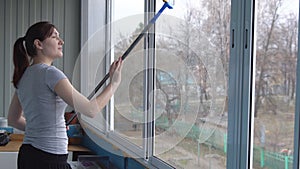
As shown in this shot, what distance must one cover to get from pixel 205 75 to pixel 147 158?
0.73 metres

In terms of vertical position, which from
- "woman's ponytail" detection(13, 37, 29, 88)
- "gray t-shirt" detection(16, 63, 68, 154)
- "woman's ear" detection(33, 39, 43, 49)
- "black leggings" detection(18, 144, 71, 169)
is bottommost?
"black leggings" detection(18, 144, 71, 169)

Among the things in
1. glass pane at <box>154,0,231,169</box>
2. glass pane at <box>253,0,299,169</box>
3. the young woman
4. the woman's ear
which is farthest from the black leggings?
glass pane at <box>253,0,299,169</box>

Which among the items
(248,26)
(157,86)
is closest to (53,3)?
(157,86)

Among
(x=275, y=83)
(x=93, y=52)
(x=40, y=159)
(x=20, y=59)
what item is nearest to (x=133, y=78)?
(x=20, y=59)

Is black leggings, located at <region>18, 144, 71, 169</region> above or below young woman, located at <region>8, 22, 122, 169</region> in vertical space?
below

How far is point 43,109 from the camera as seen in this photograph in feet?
5.59

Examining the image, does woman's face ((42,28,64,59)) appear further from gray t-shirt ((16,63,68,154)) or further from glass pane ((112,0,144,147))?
glass pane ((112,0,144,147))

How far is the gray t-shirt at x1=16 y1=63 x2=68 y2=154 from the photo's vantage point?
1.68 m

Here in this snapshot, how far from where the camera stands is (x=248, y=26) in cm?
143

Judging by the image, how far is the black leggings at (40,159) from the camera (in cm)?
173

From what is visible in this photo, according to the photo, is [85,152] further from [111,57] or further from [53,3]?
[53,3]

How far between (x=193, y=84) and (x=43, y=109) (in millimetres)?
660

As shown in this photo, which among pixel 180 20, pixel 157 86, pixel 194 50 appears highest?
pixel 180 20

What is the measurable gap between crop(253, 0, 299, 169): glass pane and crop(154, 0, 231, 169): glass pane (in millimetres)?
192
